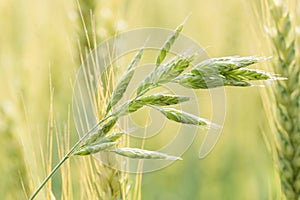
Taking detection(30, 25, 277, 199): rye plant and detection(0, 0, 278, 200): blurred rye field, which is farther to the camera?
detection(0, 0, 278, 200): blurred rye field

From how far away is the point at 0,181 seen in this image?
12.0 ft

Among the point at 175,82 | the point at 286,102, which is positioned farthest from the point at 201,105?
the point at 175,82

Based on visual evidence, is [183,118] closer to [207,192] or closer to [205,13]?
[207,192]

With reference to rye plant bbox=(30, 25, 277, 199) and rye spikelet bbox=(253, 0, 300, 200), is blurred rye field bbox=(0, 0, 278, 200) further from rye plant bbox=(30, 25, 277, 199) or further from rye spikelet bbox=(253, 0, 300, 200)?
rye plant bbox=(30, 25, 277, 199)

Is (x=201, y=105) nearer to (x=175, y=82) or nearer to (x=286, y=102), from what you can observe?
(x=286, y=102)

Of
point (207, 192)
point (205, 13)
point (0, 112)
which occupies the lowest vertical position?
point (207, 192)

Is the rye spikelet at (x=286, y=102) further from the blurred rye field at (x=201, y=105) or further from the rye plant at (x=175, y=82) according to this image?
the blurred rye field at (x=201, y=105)

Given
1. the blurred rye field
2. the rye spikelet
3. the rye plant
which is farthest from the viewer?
the blurred rye field

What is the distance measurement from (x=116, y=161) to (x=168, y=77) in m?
0.44

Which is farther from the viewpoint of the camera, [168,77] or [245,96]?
[245,96]

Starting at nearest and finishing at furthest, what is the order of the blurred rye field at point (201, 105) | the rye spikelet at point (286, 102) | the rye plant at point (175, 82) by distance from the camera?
the rye plant at point (175, 82) → the rye spikelet at point (286, 102) → the blurred rye field at point (201, 105)

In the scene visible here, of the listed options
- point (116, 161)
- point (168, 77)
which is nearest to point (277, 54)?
point (116, 161)

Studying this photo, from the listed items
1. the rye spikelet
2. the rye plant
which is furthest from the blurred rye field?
the rye plant

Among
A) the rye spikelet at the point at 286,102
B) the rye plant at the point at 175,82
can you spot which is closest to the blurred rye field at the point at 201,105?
the rye spikelet at the point at 286,102
